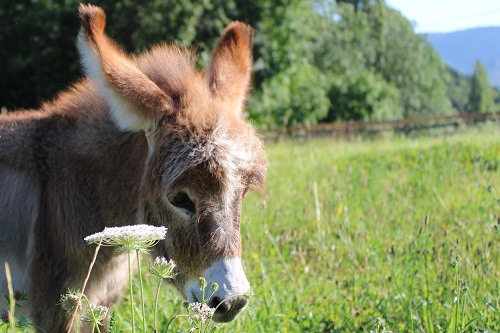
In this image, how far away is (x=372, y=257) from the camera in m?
4.15

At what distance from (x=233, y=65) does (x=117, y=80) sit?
37.5 inches

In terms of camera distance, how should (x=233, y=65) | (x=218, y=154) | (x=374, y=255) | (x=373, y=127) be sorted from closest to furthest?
(x=218, y=154)
(x=233, y=65)
(x=374, y=255)
(x=373, y=127)

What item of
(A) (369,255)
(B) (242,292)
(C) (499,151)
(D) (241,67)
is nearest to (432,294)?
(A) (369,255)

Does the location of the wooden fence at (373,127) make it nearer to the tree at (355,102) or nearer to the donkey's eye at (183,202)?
the tree at (355,102)

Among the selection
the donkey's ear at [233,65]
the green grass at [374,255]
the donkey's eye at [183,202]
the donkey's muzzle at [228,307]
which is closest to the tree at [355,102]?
the green grass at [374,255]

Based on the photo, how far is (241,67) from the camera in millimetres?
3520

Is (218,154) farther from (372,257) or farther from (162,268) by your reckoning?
(372,257)

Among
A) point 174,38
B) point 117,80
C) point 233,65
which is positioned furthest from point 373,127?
point 117,80

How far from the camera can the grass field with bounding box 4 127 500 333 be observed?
3.18 metres

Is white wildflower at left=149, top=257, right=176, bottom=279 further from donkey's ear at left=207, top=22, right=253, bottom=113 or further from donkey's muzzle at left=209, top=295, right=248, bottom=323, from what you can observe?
donkey's ear at left=207, top=22, right=253, bottom=113

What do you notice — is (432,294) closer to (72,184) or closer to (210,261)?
(210,261)

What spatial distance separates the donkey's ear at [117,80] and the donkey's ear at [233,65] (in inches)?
19.4

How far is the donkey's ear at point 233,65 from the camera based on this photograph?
10.9ft

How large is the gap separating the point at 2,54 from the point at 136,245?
2141 cm
